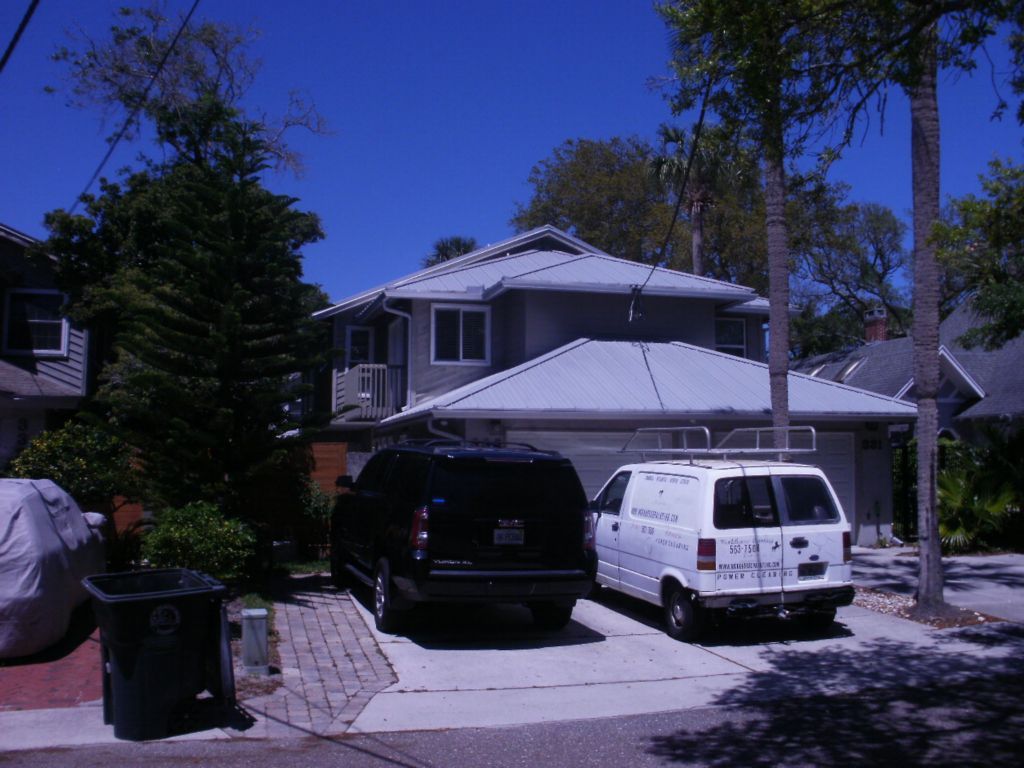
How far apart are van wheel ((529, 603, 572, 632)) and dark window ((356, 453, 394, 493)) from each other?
95.1 inches

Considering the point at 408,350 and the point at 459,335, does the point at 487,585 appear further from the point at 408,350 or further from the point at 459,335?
the point at 408,350

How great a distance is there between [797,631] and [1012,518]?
29.1 ft

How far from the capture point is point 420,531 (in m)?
9.79

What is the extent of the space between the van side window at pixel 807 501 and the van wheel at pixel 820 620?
1.09 metres

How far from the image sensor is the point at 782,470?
1075cm

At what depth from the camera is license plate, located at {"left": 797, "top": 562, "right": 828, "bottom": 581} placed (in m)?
10.5

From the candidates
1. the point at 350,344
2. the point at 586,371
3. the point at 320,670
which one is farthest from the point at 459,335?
the point at 320,670

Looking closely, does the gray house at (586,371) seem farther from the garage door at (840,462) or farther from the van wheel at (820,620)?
the van wheel at (820,620)

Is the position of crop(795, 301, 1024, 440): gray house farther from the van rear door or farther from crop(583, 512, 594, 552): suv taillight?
crop(583, 512, 594, 552): suv taillight

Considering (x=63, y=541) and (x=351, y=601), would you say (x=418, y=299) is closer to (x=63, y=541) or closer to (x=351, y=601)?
(x=351, y=601)

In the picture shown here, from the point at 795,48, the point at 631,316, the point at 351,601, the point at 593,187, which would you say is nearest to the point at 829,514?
the point at 795,48

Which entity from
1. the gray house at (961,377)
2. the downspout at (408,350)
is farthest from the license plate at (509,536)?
the gray house at (961,377)

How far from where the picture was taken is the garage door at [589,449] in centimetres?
Result: 1664

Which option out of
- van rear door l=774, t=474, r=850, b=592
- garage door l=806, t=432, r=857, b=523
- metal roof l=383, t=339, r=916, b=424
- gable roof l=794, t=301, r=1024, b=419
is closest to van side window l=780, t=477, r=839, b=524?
van rear door l=774, t=474, r=850, b=592
